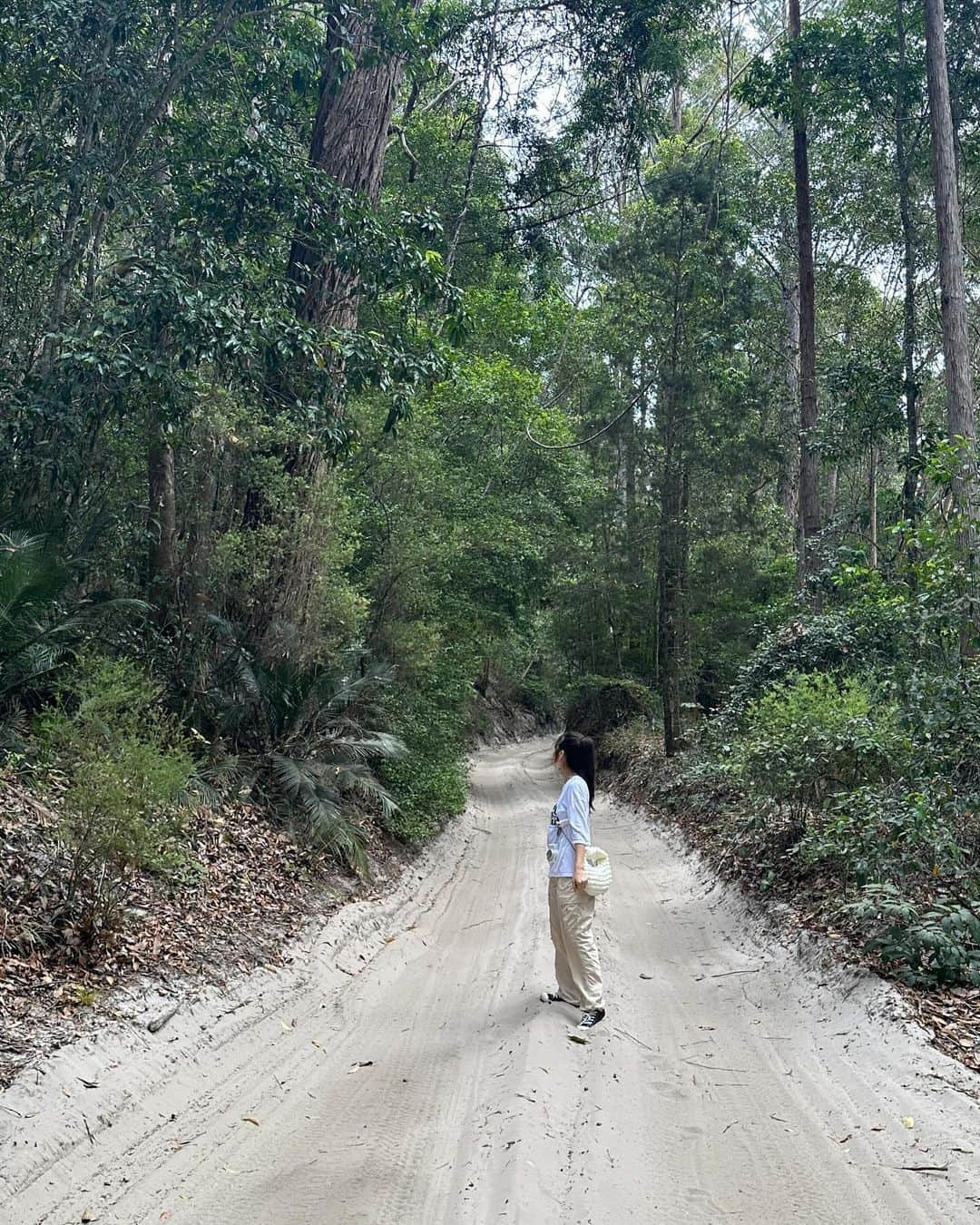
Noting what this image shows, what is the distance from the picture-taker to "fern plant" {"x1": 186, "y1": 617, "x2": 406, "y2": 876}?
405 inches

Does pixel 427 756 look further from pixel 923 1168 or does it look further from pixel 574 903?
pixel 923 1168

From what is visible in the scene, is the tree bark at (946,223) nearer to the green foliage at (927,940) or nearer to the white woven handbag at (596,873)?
the green foliage at (927,940)

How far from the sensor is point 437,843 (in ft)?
47.4

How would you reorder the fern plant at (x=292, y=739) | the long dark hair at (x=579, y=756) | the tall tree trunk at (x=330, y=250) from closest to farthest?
the long dark hair at (x=579, y=756) < the fern plant at (x=292, y=739) < the tall tree trunk at (x=330, y=250)

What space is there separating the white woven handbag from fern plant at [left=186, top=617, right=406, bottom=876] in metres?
4.23

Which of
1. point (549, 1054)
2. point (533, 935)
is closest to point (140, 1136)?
point (549, 1054)

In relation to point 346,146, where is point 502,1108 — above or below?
below

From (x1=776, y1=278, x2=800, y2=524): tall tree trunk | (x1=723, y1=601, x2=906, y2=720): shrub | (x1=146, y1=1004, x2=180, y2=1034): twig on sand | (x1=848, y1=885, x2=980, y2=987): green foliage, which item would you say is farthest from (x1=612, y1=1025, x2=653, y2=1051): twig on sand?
(x1=776, y1=278, x2=800, y2=524): tall tree trunk

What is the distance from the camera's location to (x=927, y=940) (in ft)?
20.9

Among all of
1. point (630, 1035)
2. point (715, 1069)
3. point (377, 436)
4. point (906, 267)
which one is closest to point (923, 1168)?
point (715, 1069)

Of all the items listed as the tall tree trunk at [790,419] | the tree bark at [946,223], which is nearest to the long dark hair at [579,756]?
the tree bark at [946,223]

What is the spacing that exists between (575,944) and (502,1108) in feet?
5.73

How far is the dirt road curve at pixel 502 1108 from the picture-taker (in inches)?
158

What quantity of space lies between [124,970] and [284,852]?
12.0 ft
